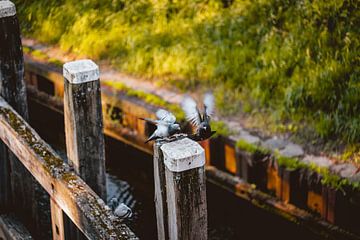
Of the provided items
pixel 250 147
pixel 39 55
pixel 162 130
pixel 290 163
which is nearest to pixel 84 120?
pixel 162 130

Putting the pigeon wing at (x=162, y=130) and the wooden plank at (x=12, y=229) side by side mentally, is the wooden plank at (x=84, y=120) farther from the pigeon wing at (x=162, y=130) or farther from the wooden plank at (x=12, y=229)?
the wooden plank at (x=12, y=229)

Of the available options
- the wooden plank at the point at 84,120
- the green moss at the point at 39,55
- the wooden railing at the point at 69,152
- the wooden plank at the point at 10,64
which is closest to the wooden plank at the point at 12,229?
the wooden railing at the point at 69,152

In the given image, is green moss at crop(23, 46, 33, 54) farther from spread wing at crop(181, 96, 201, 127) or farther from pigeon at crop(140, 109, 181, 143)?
pigeon at crop(140, 109, 181, 143)

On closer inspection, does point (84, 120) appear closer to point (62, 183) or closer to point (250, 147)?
point (62, 183)

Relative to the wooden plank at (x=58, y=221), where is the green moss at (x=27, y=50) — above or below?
below

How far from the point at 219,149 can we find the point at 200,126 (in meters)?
3.28

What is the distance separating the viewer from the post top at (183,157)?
239 centimetres

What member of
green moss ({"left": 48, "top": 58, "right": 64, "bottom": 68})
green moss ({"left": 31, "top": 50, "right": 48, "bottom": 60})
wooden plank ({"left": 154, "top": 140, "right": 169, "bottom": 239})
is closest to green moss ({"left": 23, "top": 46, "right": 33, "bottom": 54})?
green moss ({"left": 31, "top": 50, "right": 48, "bottom": 60})

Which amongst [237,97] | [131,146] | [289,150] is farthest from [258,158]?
[131,146]

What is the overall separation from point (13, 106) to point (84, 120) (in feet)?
3.64

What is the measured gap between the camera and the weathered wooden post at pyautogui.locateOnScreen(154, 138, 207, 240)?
2.40 m

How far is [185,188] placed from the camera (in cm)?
242

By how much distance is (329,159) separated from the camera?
19.8 ft

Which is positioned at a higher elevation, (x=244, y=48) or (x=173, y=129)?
(x=173, y=129)
